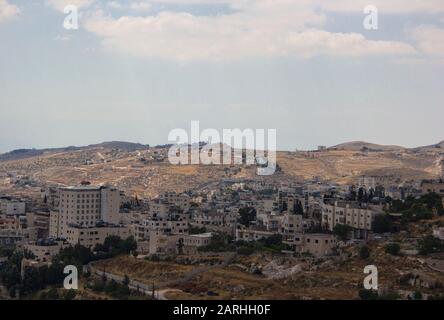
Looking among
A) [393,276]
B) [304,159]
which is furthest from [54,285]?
[304,159]

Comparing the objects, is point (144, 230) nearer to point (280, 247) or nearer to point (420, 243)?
point (280, 247)

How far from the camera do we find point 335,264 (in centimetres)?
1211

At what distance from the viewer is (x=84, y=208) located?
16.2 m

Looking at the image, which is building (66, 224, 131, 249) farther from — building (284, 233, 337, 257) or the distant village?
building (284, 233, 337, 257)

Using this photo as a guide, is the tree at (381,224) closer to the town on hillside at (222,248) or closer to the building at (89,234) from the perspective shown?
the town on hillside at (222,248)

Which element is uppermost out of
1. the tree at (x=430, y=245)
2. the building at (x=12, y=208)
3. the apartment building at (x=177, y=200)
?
the apartment building at (x=177, y=200)

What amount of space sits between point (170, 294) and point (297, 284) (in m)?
1.71

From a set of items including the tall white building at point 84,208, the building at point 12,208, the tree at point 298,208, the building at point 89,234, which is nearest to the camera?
the building at point 89,234

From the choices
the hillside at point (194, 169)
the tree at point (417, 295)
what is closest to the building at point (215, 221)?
the tree at point (417, 295)

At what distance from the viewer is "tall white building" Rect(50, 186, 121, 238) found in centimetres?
1588

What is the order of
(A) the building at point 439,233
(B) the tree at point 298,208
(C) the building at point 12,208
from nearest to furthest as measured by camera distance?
(A) the building at point 439,233 → (B) the tree at point 298,208 → (C) the building at point 12,208

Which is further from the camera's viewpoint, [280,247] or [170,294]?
[280,247]

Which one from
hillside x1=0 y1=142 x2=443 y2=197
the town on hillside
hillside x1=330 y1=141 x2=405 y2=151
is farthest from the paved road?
hillside x1=330 y1=141 x2=405 y2=151

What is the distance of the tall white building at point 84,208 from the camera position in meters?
15.9
